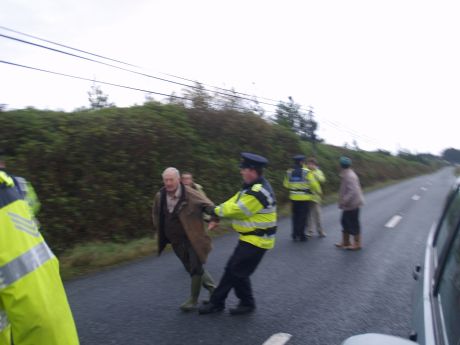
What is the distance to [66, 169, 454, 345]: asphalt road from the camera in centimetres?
461

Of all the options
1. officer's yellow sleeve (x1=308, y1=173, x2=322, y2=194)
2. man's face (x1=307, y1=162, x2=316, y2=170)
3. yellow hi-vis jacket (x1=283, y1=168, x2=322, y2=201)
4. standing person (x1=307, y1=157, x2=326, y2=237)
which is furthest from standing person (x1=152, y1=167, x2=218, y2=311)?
man's face (x1=307, y1=162, x2=316, y2=170)

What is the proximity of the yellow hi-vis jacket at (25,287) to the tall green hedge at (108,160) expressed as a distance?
22.7 ft

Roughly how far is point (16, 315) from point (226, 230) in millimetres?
9518

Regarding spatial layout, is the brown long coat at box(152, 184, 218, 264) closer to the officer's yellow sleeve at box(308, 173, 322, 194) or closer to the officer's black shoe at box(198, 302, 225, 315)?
the officer's black shoe at box(198, 302, 225, 315)

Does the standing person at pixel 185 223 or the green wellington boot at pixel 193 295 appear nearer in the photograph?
the standing person at pixel 185 223

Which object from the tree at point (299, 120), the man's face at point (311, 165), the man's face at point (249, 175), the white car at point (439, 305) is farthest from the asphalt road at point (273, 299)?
the tree at point (299, 120)

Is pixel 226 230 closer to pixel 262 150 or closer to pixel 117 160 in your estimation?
pixel 117 160

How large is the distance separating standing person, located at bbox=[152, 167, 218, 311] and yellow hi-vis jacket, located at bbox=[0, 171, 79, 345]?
130 inches

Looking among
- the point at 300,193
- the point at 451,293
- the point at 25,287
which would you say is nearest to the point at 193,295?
the point at 451,293

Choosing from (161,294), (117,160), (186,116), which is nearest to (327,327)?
(161,294)

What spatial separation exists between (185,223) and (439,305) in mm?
3208

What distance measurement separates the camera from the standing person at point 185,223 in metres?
5.12

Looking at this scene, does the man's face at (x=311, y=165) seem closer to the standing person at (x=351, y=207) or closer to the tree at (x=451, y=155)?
the standing person at (x=351, y=207)

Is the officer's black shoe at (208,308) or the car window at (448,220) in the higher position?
the car window at (448,220)
